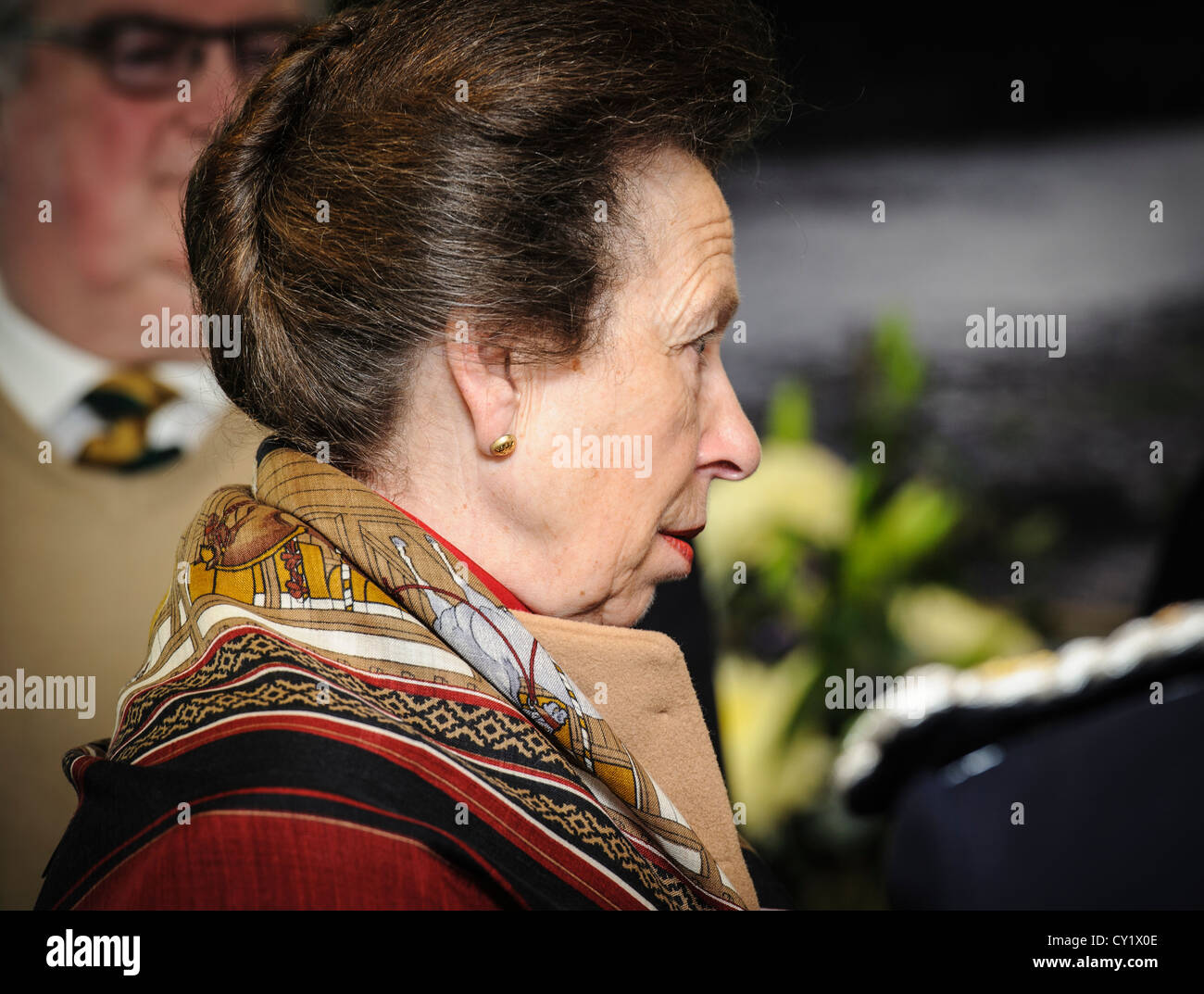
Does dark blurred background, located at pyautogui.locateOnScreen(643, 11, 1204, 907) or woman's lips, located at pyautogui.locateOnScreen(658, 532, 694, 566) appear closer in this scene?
woman's lips, located at pyautogui.locateOnScreen(658, 532, 694, 566)

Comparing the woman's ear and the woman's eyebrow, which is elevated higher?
the woman's eyebrow

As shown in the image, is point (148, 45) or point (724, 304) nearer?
point (724, 304)

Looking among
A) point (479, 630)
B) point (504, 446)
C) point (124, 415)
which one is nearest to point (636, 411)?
point (504, 446)

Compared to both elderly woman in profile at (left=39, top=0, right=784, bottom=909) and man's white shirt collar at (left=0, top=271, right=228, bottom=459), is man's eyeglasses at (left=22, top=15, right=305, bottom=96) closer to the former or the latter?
man's white shirt collar at (left=0, top=271, right=228, bottom=459)

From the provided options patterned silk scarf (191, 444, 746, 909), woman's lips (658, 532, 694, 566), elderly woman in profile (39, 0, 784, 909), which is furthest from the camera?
woman's lips (658, 532, 694, 566)

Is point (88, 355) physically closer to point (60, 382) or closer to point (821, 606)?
point (60, 382)

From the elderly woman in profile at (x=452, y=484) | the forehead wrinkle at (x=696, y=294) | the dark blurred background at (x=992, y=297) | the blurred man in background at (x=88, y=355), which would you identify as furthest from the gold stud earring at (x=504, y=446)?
the dark blurred background at (x=992, y=297)

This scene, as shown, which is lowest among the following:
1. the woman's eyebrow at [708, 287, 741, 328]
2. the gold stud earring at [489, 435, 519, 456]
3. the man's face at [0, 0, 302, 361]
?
the gold stud earring at [489, 435, 519, 456]

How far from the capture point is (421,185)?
3.20ft

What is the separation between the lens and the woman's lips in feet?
3.85

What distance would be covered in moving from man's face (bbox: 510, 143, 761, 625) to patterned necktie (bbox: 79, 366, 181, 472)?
179 centimetres

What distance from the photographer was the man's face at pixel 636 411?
1.04 meters

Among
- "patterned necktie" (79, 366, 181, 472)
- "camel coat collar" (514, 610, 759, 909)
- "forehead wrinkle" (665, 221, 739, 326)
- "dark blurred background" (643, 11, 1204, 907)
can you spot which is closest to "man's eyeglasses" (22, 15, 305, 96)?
"patterned necktie" (79, 366, 181, 472)

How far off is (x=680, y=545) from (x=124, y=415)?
1.87m
